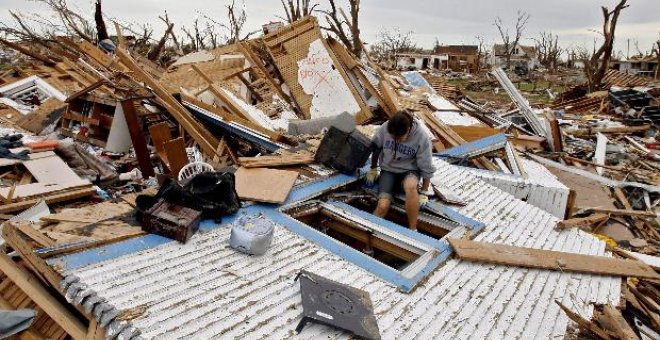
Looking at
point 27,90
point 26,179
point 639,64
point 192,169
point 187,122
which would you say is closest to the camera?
point 26,179

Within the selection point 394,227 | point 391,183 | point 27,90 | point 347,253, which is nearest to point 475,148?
point 391,183

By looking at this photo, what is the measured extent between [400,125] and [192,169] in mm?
2652

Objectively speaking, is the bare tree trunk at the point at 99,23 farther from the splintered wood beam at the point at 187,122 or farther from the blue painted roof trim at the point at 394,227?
the blue painted roof trim at the point at 394,227

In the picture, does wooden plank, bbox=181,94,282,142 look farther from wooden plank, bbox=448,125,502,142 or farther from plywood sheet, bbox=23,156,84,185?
wooden plank, bbox=448,125,502,142

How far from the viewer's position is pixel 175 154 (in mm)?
5828

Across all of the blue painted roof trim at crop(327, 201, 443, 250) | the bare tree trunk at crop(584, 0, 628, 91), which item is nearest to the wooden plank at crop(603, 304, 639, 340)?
the blue painted roof trim at crop(327, 201, 443, 250)

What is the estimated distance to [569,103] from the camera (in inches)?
730

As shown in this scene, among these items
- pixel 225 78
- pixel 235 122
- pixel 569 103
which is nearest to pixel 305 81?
pixel 225 78

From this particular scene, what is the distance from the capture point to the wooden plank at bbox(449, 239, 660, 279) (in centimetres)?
441

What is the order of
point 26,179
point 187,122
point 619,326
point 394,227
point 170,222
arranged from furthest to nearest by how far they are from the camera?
point 187,122
point 26,179
point 394,227
point 170,222
point 619,326

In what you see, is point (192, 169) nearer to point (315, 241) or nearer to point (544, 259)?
point (315, 241)

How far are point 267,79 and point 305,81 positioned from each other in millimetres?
1119

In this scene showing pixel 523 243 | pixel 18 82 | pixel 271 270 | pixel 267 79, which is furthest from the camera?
pixel 267 79

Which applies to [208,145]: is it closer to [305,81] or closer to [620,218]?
[305,81]
